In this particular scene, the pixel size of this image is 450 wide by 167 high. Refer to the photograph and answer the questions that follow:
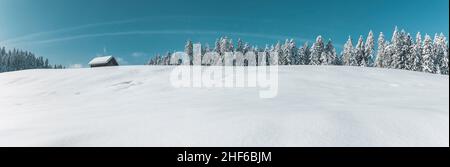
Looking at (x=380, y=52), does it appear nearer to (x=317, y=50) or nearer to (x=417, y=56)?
(x=417, y=56)

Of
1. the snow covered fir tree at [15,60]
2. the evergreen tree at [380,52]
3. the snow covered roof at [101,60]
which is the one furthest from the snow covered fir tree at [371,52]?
the snow covered fir tree at [15,60]

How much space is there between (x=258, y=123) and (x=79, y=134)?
1.69 metres

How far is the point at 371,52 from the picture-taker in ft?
201

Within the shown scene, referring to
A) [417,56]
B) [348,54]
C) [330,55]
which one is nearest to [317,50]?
[330,55]

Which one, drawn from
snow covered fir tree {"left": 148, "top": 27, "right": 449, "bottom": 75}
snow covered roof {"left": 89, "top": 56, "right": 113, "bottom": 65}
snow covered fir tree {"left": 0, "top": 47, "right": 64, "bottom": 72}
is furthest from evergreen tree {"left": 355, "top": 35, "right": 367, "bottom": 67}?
snow covered fir tree {"left": 0, "top": 47, "right": 64, "bottom": 72}

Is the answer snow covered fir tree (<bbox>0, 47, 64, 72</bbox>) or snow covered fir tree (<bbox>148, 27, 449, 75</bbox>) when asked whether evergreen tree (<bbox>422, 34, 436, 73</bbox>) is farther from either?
snow covered fir tree (<bbox>0, 47, 64, 72</bbox>)

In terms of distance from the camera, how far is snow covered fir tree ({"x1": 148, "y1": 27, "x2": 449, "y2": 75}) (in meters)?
54.6

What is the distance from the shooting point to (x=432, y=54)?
54.9m

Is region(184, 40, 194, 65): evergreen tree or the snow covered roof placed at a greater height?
region(184, 40, 194, 65): evergreen tree
